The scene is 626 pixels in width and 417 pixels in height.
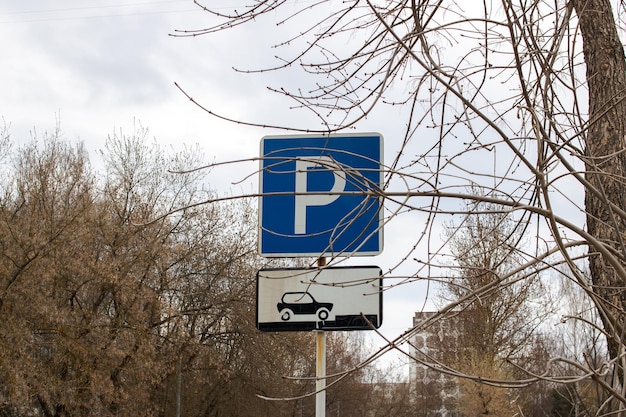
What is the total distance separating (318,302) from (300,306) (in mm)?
102

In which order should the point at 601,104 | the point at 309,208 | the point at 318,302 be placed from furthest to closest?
1. the point at 309,208
2. the point at 318,302
3. the point at 601,104

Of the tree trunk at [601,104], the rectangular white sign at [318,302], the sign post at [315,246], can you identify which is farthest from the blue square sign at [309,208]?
the tree trunk at [601,104]

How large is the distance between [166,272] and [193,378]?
3.10m

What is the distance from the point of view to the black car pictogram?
3.88 metres

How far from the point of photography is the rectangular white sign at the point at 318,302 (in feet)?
12.5

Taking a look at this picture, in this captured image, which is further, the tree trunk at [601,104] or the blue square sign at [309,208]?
the blue square sign at [309,208]

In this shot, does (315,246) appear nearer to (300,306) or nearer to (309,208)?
(309,208)

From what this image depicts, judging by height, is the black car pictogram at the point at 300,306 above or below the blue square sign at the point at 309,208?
below

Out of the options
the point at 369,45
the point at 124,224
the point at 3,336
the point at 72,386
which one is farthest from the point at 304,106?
the point at 124,224

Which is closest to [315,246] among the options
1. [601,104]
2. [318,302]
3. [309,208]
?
[309,208]

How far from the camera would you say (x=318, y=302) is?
12.7 feet

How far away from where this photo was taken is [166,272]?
21.9 meters

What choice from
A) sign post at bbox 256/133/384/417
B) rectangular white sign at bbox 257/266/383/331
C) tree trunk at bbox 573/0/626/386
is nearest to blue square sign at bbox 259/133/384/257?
sign post at bbox 256/133/384/417

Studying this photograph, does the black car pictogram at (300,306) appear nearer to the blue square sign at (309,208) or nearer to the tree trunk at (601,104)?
the blue square sign at (309,208)
